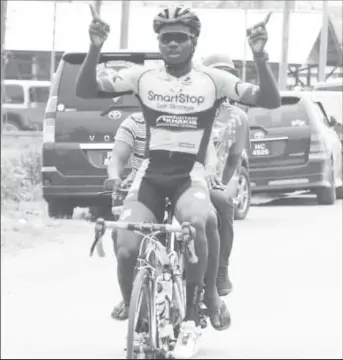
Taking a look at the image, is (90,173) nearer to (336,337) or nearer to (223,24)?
(336,337)

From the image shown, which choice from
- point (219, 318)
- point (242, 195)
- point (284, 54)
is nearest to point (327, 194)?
point (242, 195)

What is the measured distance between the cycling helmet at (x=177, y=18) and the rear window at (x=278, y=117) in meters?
11.3

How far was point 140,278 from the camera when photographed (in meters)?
6.82

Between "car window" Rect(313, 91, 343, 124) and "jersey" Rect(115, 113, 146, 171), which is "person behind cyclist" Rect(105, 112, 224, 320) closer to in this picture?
"jersey" Rect(115, 113, 146, 171)

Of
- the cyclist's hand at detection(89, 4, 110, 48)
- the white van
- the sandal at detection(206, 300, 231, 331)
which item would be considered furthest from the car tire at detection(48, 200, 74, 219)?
the white van

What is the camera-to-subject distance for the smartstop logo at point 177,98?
745 centimetres

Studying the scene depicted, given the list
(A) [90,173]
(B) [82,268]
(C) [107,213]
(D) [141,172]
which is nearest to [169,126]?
(D) [141,172]

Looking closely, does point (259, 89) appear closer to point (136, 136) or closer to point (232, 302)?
point (136, 136)

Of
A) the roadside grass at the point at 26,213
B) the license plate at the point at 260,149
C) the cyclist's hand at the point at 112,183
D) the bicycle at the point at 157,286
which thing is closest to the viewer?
the bicycle at the point at 157,286

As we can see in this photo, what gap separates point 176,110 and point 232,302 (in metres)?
3.19

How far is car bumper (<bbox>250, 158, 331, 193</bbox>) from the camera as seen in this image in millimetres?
19125

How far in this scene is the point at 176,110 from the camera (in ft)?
24.5

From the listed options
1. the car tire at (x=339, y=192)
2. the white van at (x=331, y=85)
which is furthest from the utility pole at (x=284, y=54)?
the car tire at (x=339, y=192)

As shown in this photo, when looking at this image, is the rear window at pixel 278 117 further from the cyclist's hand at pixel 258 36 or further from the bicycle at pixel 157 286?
the cyclist's hand at pixel 258 36
